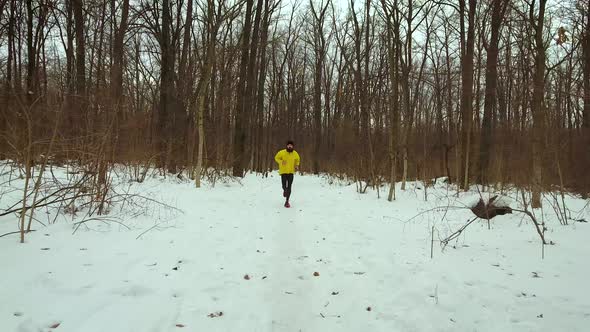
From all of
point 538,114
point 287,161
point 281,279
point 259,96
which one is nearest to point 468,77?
point 538,114

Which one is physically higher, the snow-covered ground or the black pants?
the black pants

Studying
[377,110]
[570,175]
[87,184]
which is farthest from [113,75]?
[570,175]

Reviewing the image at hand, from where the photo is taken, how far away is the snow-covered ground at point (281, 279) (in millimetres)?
2518

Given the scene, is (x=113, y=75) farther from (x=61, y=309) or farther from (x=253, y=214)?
(x=61, y=309)

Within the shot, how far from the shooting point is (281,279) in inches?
134

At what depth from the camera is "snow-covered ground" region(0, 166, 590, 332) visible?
2518 millimetres

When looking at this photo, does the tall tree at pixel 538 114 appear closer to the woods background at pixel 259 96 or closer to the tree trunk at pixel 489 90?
the woods background at pixel 259 96

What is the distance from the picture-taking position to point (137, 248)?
160 inches

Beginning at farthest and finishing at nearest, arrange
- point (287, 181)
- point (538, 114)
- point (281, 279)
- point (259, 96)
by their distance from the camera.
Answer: point (259, 96)
point (287, 181)
point (538, 114)
point (281, 279)

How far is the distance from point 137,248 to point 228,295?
1.79 m

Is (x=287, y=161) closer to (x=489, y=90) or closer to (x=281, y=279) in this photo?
(x=281, y=279)

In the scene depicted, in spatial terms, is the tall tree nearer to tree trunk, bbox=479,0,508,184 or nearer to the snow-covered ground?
the snow-covered ground

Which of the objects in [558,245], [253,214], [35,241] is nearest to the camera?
[35,241]

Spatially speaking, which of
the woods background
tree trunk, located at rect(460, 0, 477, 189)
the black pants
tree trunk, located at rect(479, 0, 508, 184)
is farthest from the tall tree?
the black pants
